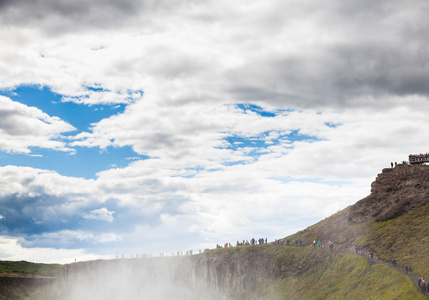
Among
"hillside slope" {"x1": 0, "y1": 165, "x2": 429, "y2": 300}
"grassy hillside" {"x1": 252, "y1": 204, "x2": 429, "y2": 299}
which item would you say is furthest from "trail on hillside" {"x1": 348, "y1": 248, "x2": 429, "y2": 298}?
"grassy hillside" {"x1": 252, "y1": 204, "x2": 429, "y2": 299}

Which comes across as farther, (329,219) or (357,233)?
(329,219)

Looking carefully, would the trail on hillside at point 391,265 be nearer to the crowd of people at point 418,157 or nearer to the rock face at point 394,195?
the rock face at point 394,195

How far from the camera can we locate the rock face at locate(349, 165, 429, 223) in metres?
116

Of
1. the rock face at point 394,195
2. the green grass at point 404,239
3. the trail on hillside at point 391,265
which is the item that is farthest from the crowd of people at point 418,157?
the trail on hillside at point 391,265

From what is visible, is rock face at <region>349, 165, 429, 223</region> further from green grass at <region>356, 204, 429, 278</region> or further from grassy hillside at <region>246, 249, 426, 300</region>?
grassy hillside at <region>246, 249, 426, 300</region>

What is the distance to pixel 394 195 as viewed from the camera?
121m

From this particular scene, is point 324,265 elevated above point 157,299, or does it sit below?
above

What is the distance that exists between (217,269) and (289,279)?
3711 cm

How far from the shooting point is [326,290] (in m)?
105

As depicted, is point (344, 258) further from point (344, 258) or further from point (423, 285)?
point (423, 285)

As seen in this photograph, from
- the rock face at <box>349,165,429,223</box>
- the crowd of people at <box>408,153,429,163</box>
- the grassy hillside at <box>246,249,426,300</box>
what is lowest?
the grassy hillside at <box>246,249,426,300</box>

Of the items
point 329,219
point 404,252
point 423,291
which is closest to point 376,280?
point 404,252

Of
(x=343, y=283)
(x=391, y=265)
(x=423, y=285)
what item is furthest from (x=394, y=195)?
(x=423, y=285)

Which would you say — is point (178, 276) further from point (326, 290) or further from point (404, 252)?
point (404, 252)
